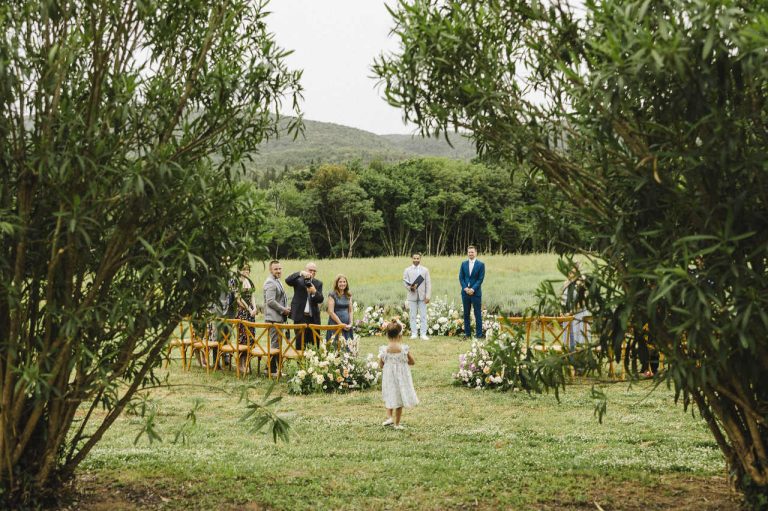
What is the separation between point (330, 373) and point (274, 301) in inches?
73.3

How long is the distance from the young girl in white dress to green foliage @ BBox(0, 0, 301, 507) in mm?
3681

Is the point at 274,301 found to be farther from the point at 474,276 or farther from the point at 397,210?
the point at 397,210

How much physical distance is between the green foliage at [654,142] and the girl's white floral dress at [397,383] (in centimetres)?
395

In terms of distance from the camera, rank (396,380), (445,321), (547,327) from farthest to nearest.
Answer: (445,321)
(547,327)
(396,380)

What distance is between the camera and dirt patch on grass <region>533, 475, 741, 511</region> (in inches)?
206

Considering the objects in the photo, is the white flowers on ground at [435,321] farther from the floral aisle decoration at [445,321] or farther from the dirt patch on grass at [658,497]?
the dirt patch on grass at [658,497]

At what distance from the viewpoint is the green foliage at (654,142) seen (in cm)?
344

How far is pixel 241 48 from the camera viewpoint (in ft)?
17.2

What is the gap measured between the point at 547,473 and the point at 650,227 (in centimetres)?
287

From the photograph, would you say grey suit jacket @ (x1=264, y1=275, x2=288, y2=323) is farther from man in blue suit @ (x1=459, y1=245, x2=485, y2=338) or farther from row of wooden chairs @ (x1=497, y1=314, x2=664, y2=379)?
man in blue suit @ (x1=459, y1=245, x2=485, y2=338)

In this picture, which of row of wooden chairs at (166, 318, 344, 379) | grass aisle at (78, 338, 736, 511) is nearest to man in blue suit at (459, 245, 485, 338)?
row of wooden chairs at (166, 318, 344, 379)

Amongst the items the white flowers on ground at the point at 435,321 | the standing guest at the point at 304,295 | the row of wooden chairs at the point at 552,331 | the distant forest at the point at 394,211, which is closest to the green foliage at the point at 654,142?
the row of wooden chairs at the point at 552,331

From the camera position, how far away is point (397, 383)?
841 cm

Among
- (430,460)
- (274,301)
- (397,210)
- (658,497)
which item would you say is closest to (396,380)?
(430,460)
